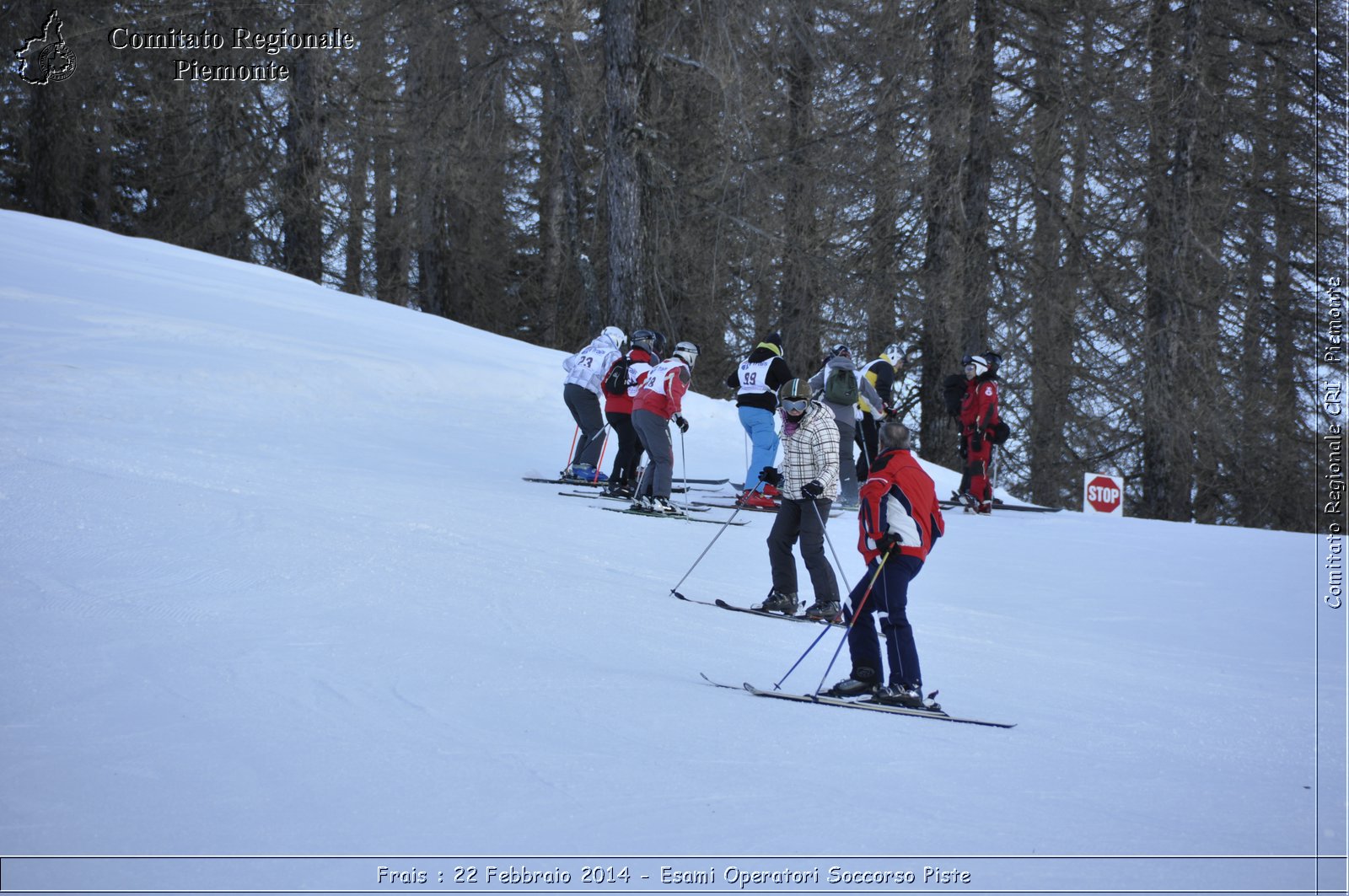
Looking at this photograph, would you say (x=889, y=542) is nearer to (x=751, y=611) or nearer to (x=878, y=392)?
(x=751, y=611)

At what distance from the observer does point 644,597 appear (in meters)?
7.57

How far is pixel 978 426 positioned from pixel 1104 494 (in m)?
3.60

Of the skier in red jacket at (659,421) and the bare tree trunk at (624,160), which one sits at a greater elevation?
the bare tree trunk at (624,160)

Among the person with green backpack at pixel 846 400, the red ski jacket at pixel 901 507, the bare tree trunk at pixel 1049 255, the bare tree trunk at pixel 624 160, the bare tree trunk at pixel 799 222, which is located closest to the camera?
the red ski jacket at pixel 901 507

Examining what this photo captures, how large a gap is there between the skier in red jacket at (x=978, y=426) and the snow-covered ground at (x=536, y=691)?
86.8 inches

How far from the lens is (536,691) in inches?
211

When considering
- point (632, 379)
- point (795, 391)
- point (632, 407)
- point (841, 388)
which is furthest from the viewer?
point (841, 388)

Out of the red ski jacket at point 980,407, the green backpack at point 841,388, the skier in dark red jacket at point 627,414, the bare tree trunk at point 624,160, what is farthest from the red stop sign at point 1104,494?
the skier in dark red jacket at point 627,414

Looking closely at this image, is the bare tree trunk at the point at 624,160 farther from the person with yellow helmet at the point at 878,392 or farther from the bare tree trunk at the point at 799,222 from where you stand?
the person with yellow helmet at the point at 878,392

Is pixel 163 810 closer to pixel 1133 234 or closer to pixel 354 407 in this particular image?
pixel 354 407

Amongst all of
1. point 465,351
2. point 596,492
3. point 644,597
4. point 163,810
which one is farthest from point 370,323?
point 163,810

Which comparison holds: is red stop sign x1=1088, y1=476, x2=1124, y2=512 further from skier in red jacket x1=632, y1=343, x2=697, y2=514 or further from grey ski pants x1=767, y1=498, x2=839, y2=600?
grey ski pants x1=767, y1=498, x2=839, y2=600

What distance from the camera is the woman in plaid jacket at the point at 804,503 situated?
7613 mm

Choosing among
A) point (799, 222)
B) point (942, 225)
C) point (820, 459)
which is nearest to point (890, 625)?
point (820, 459)
